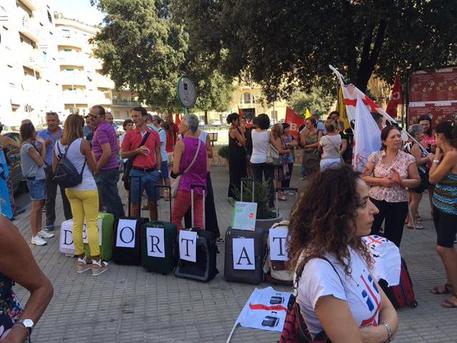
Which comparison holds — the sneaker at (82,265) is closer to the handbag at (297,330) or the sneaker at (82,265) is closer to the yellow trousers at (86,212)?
the yellow trousers at (86,212)

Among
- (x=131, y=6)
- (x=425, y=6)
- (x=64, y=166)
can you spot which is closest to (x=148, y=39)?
(x=131, y=6)

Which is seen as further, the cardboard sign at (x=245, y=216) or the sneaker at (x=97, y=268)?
the sneaker at (x=97, y=268)

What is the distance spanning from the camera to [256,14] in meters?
9.92

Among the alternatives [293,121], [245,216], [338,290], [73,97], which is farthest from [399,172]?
[73,97]

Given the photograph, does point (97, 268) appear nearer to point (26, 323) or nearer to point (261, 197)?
point (261, 197)

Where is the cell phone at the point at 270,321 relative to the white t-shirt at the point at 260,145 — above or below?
below

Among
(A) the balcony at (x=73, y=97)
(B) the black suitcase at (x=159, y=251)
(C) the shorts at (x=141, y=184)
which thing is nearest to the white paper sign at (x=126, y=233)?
(B) the black suitcase at (x=159, y=251)

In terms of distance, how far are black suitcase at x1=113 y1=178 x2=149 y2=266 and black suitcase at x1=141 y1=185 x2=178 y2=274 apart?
144 mm

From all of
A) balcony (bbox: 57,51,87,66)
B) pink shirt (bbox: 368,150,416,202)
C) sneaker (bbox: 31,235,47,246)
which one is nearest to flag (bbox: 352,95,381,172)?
pink shirt (bbox: 368,150,416,202)

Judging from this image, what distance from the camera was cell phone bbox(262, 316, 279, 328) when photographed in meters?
3.88

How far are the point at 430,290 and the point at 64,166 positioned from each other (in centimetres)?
416

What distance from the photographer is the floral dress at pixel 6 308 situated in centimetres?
160

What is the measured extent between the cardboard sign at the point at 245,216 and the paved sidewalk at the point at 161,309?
0.65 meters

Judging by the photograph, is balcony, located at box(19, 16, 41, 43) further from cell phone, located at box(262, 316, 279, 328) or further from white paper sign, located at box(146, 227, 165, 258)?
cell phone, located at box(262, 316, 279, 328)
